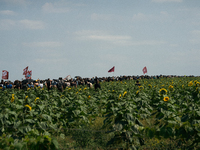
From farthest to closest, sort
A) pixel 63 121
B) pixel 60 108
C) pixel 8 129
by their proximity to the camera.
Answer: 1. pixel 60 108
2. pixel 63 121
3. pixel 8 129

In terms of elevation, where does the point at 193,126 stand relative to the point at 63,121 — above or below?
above

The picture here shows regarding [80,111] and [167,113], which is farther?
[80,111]

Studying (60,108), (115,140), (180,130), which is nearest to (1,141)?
(115,140)

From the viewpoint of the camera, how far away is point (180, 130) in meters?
5.38

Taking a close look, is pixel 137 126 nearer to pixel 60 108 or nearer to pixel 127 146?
pixel 127 146

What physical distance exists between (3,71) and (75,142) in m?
35.0

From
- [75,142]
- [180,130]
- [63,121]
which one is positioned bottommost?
[75,142]

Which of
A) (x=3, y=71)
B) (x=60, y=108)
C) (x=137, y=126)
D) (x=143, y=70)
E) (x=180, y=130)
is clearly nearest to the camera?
(x=180, y=130)

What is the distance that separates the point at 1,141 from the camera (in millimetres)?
4910

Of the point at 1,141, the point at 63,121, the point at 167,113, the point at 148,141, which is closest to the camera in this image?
the point at 1,141

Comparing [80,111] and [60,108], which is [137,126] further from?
Result: [60,108]

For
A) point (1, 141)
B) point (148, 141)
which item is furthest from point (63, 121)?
point (1, 141)

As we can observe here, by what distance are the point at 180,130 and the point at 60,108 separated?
267 inches

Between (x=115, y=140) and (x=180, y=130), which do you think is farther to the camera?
(x=115, y=140)
